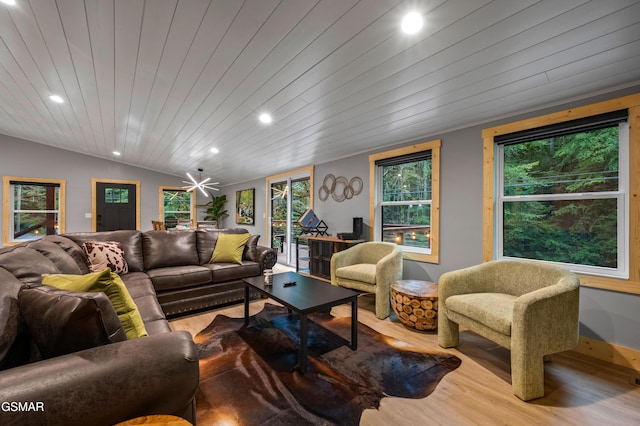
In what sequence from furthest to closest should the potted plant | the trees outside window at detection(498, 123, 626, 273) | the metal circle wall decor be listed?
1. the potted plant
2. the metal circle wall decor
3. the trees outside window at detection(498, 123, 626, 273)

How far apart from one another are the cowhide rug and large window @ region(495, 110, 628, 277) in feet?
4.97

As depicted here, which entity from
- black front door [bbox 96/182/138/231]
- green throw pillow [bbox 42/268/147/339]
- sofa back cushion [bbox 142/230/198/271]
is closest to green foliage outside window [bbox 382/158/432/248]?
sofa back cushion [bbox 142/230/198/271]

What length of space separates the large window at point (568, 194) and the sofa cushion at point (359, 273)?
1.37 metres

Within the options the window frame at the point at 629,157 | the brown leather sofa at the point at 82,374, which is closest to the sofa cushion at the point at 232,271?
the brown leather sofa at the point at 82,374

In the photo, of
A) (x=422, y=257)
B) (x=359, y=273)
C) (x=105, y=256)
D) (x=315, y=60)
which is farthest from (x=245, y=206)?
(x=315, y=60)

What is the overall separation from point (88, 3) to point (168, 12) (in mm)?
489

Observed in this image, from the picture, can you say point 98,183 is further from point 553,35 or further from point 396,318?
point 553,35

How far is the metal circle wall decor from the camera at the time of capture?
14.1ft

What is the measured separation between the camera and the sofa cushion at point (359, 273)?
118 inches

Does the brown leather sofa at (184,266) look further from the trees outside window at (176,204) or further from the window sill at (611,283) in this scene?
the trees outside window at (176,204)

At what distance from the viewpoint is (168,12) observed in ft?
5.18

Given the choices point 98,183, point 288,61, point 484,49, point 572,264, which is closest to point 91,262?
point 288,61

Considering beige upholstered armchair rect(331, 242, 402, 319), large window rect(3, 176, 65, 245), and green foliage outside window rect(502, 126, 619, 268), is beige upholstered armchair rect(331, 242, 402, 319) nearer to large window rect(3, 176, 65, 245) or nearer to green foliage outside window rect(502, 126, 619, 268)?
green foliage outside window rect(502, 126, 619, 268)

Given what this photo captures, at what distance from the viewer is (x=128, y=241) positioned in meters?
3.23
